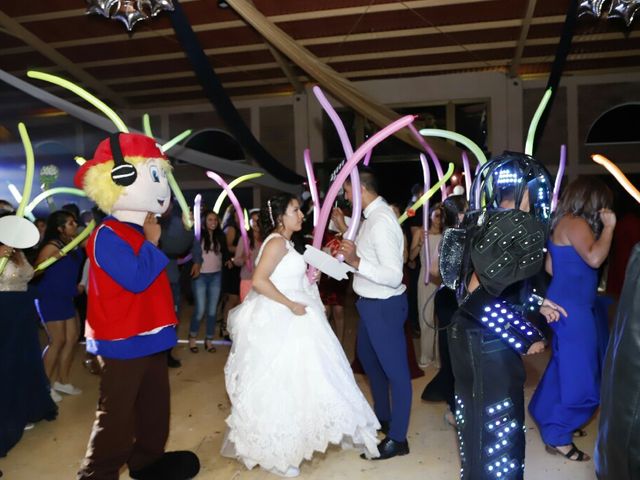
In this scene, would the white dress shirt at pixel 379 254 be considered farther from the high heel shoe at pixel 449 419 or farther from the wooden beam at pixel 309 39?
the wooden beam at pixel 309 39

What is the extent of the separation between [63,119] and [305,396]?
10.6m

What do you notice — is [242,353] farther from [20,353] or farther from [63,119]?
[63,119]

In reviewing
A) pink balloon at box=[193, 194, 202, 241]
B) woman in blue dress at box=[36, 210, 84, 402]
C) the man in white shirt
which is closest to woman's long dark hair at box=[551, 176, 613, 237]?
the man in white shirt

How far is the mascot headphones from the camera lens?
2629 millimetres

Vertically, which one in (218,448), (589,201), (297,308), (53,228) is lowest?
(218,448)

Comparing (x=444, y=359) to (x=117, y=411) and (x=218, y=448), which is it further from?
(x=117, y=411)

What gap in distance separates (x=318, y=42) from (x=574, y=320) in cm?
762

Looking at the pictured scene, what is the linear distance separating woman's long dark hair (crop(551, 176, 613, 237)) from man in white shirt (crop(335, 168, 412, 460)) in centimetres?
89

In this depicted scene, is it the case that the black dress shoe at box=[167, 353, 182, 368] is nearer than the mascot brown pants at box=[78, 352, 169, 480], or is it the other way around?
the mascot brown pants at box=[78, 352, 169, 480]

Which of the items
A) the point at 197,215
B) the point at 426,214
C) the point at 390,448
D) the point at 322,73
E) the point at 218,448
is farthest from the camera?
the point at 322,73

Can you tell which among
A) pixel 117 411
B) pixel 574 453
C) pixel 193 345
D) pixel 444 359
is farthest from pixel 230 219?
pixel 574 453

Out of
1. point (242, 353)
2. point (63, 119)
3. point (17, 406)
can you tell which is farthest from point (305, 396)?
point (63, 119)

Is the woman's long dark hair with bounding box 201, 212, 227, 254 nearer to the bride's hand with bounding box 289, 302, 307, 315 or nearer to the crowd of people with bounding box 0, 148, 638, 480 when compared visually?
the crowd of people with bounding box 0, 148, 638, 480

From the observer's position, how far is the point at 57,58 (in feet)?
33.1
